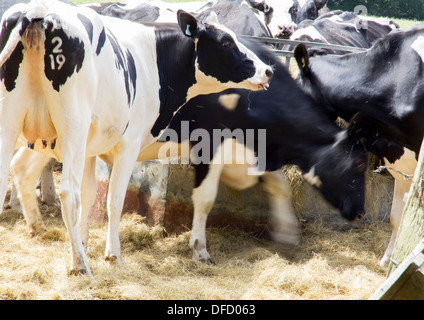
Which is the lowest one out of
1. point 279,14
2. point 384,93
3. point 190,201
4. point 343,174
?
point 190,201

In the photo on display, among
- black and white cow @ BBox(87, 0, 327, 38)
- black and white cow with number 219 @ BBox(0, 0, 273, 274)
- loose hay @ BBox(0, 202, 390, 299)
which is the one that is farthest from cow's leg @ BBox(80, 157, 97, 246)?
black and white cow @ BBox(87, 0, 327, 38)

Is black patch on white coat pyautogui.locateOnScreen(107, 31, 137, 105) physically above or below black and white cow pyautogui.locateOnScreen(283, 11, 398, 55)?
above

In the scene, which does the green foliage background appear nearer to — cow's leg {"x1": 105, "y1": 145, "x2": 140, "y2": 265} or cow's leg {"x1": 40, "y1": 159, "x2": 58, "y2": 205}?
cow's leg {"x1": 40, "y1": 159, "x2": 58, "y2": 205}

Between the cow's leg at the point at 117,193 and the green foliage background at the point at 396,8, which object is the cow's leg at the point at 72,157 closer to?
the cow's leg at the point at 117,193

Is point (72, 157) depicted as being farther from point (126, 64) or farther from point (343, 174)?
point (343, 174)

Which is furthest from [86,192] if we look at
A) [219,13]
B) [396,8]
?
[396,8]

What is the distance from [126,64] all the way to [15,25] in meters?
1.00

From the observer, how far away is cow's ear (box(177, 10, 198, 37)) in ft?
15.6

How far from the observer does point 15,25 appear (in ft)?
12.0

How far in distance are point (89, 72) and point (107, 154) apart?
3.81 feet

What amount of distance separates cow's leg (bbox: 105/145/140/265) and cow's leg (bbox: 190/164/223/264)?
2.95 feet
